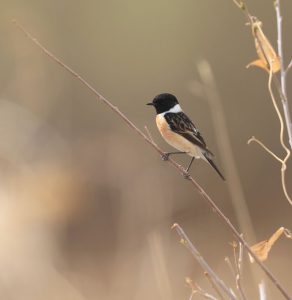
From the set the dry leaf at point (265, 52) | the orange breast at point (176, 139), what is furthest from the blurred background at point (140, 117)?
the dry leaf at point (265, 52)

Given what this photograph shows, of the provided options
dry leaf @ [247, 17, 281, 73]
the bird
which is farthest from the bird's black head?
dry leaf @ [247, 17, 281, 73]

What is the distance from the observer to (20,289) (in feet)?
15.4

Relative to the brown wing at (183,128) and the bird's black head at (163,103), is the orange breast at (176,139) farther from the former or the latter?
the bird's black head at (163,103)

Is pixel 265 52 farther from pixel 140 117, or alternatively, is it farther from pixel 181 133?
pixel 140 117

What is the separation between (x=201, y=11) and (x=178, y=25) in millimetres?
278

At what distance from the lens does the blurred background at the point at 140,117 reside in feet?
24.8

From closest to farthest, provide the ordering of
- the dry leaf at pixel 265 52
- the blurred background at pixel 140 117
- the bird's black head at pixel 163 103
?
the dry leaf at pixel 265 52 → the bird's black head at pixel 163 103 → the blurred background at pixel 140 117

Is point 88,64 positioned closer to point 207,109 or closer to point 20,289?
point 207,109

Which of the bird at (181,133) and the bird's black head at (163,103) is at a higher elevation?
the bird's black head at (163,103)

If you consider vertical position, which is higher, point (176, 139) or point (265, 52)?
point (265, 52)

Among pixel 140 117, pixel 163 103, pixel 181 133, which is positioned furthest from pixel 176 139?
pixel 140 117

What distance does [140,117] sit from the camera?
27.0ft

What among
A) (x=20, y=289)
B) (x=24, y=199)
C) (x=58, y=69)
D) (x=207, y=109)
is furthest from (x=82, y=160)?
(x=20, y=289)

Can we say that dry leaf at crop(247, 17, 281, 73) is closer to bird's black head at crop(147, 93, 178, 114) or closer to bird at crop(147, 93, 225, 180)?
bird at crop(147, 93, 225, 180)
